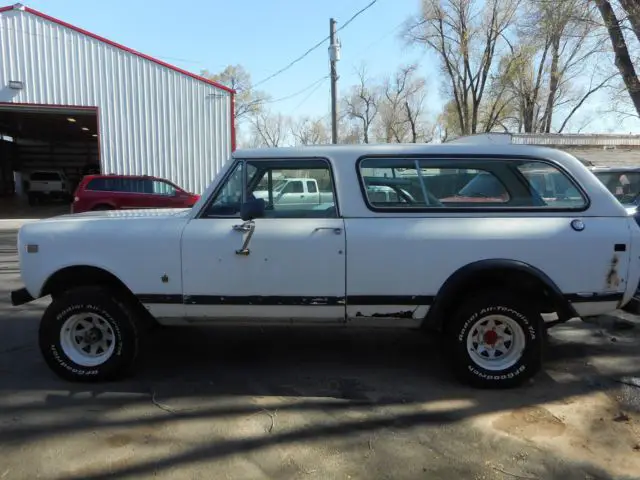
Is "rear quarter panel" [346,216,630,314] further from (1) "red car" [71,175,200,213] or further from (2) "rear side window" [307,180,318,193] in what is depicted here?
(1) "red car" [71,175,200,213]

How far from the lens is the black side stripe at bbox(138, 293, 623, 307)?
381cm

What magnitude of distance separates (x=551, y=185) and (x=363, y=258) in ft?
5.29

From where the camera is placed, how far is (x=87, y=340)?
4.11m

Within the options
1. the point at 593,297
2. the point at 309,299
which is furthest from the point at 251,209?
the point at 593,297

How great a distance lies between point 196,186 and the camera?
20266mm

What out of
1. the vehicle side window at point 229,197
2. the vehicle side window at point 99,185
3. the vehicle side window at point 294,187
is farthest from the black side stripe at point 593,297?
the vehicle side window at point 99,185

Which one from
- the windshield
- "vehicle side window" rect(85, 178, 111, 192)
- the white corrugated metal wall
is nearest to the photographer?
the windshield

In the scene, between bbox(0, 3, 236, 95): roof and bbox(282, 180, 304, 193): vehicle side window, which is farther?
bbox(0, 3, 236, 95): roof

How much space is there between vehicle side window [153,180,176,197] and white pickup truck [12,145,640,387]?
12390mm

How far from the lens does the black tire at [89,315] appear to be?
395 centimetres

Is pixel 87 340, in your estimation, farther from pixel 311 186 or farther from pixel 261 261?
pixel 311 186

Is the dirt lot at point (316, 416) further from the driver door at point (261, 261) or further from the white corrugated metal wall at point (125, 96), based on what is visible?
the white corrugated metal wall at point (125, 96)

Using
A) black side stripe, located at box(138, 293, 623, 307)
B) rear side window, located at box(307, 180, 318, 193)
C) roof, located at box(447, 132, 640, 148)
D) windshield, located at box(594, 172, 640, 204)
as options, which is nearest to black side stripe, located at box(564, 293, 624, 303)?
black side stripe, located at box(138, 293, 623, 307)

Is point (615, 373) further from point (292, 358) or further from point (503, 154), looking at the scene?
point (292, 358)
